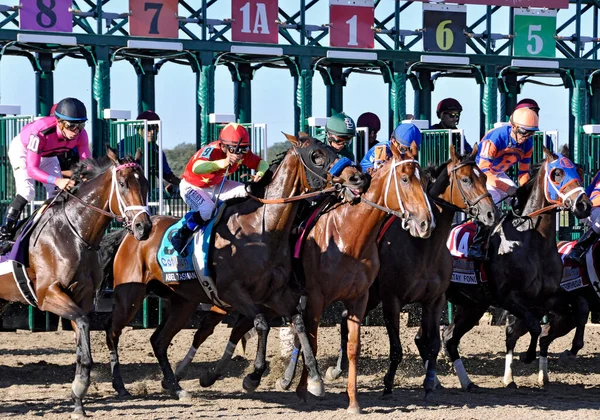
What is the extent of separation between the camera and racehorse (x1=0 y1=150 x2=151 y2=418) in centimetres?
677

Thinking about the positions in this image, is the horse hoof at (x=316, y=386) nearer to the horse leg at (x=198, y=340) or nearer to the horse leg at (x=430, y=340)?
the horse leg at (x=430, y=340)

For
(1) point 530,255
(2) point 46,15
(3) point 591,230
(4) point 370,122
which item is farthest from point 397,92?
(1) point 530,255

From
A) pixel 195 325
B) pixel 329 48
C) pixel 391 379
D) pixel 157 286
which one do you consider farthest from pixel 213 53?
pixel 391 379

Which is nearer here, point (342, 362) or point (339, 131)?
point (339, 131)

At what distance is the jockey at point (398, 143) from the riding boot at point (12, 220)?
2497 mm

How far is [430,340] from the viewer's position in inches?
309

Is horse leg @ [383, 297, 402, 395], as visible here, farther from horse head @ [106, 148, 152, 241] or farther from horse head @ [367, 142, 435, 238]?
horse head @ [106, 148, 152, 241]

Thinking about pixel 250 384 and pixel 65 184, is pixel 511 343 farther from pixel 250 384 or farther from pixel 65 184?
pixel 65 184

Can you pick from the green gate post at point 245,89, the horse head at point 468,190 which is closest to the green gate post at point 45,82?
the green gate post at point 245,89

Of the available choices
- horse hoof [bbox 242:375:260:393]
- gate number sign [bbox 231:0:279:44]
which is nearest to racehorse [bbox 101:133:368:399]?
horse hoof [bbox 242:375:260:393]

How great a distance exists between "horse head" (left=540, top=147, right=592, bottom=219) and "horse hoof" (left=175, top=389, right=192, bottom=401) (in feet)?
10.1

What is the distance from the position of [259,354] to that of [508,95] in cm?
768

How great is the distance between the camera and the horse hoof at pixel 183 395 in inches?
301

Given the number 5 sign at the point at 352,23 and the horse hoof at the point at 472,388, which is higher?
the number 5 sign at the point at 352,23
